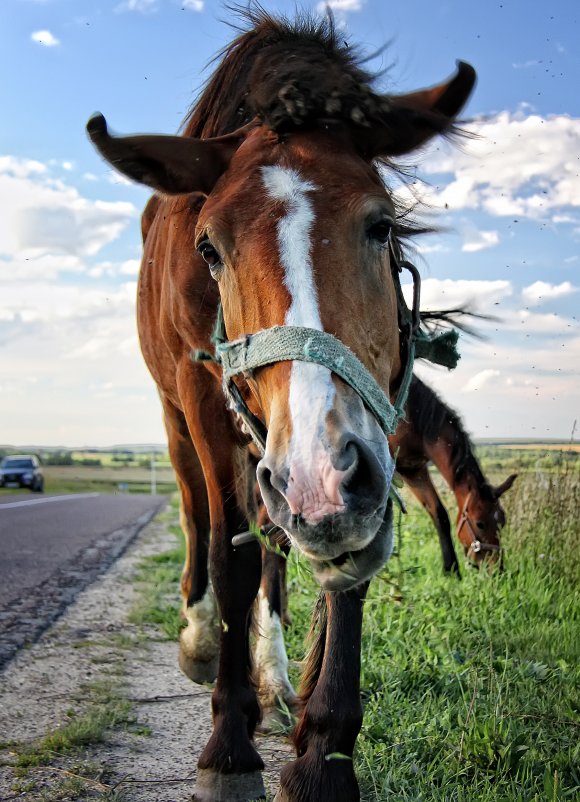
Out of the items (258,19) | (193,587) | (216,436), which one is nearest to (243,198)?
(216,436)

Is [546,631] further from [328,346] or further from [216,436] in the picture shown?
[328,346]

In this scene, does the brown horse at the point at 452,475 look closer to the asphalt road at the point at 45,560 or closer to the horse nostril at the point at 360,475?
the asphalt road at the point at 45,560

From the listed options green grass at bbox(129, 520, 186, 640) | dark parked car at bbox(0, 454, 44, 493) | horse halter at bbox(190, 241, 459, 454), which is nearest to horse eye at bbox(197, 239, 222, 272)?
horse halter at bbox(190, 241, 459, 454)

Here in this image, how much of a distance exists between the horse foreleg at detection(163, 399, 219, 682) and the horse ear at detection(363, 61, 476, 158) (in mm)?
2247

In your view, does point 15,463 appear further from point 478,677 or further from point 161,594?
point 478,677

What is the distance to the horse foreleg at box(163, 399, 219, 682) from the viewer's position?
13.1 ft

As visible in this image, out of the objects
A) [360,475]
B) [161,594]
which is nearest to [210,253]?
[360,475]

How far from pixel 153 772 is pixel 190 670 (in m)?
1.03

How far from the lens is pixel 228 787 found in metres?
2.71

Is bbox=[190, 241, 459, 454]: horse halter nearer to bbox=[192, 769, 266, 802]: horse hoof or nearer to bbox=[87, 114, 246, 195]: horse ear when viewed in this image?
bbox=[87, 114, 246, 195]: horse ear

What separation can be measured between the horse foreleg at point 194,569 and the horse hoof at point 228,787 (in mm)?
1193

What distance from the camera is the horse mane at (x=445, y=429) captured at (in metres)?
7.37

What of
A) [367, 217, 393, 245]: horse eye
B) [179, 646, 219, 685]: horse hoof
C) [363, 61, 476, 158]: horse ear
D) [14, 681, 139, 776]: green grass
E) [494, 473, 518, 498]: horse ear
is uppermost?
[363, 61, 476, 158]: horse ear

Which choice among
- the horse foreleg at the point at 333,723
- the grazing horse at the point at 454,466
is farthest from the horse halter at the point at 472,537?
the horse foreleg at the point at 333,723
